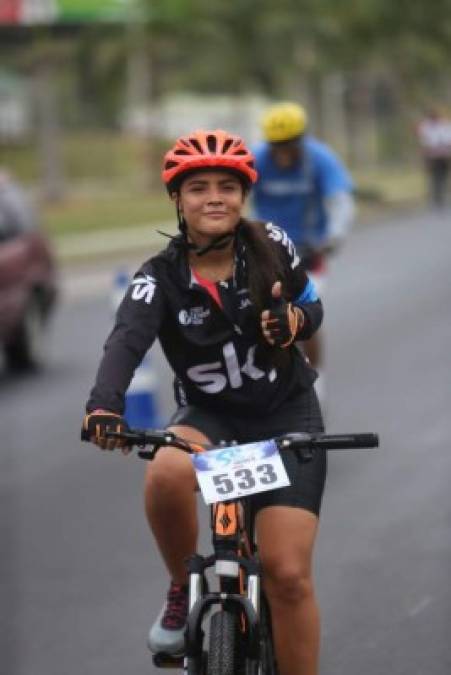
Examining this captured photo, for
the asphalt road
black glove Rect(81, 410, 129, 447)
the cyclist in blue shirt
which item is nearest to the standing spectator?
the asphalt road

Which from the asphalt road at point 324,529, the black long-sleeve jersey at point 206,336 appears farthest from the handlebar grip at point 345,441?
the asphalt road at point 324,529

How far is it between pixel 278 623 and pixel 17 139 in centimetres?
5854

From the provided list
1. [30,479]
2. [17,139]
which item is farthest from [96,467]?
[17,139]

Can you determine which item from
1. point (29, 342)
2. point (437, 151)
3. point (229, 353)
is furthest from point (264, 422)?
point (437, 151)

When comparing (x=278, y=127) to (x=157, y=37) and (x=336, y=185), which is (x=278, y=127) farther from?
(x=157, y=37)

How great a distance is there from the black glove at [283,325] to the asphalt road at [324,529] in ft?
5.33

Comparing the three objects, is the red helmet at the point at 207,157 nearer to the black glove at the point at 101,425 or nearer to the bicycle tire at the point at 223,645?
the black glove at the point at 101,425

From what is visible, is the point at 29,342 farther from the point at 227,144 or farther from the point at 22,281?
the point at 227,144

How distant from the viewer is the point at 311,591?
5164 mm

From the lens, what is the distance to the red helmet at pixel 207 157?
5.30 m

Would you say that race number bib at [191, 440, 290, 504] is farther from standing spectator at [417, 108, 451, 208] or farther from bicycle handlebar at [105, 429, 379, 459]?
standing spectator at [417, 108, 451, 208]

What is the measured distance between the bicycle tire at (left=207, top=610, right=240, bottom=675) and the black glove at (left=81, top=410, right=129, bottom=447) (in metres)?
0.57

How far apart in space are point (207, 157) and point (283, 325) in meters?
0.57

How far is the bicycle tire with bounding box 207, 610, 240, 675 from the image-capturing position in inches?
188
